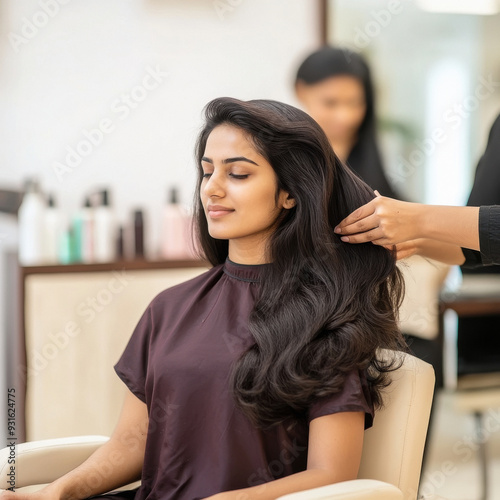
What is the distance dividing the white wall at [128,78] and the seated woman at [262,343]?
4.24 ft

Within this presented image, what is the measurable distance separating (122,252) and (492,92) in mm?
1801

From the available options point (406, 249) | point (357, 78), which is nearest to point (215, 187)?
point (406, 249)

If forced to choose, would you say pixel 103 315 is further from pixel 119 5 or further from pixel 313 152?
pixel 313 152

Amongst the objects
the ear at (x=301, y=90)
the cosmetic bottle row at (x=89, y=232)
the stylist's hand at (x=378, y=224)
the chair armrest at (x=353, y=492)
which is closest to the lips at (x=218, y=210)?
the stylist's hand at (x=378, y=224)

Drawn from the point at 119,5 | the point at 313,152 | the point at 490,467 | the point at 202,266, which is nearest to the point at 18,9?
the point at 119,5

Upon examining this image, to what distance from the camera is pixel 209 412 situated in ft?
4.04

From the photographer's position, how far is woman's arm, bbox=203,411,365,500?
1.13 meters

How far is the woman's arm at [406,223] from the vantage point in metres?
1.28

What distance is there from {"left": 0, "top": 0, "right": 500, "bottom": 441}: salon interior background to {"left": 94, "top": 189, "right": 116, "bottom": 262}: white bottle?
0.59ft

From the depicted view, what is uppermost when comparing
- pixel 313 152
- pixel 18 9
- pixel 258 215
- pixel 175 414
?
pixel 18 9

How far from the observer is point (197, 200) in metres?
Answer: 1.46

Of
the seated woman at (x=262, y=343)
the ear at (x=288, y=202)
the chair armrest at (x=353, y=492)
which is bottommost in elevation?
the chair armrest at (x=353, y=492)

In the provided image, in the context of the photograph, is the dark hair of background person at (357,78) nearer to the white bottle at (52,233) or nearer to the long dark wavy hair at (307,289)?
the white bottle at (52,233)

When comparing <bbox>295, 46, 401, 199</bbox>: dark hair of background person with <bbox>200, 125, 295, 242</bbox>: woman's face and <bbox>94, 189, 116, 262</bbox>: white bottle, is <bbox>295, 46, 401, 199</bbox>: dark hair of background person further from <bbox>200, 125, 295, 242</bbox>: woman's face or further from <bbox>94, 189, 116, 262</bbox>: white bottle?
<bbox>200, 125, 295, 242</bbox>: woman's face
